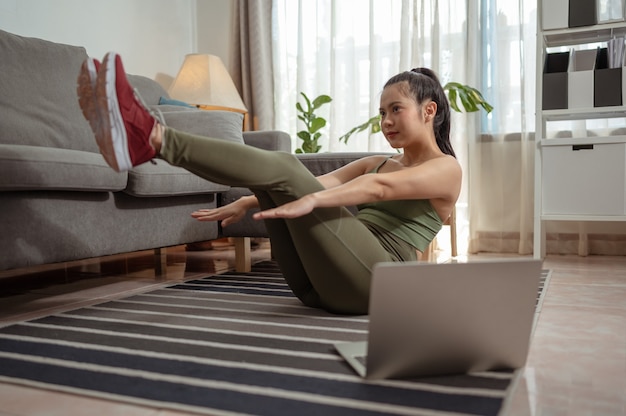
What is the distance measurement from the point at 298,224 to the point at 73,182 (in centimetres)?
70

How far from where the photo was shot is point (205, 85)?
322 centimetres

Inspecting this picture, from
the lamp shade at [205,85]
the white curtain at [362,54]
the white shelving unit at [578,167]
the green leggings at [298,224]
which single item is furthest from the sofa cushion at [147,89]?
the white shelving unit at [578,167]

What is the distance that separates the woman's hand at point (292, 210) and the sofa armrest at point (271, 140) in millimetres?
1294

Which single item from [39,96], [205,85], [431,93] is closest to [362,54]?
[205,85]

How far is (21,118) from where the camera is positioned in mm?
1993

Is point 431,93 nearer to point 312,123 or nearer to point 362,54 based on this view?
point 312,123

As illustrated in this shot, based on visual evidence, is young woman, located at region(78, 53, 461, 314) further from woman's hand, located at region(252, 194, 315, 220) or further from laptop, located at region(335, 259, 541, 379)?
laptop, located at region(335, 259, 541, 379)

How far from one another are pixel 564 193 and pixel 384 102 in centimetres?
155

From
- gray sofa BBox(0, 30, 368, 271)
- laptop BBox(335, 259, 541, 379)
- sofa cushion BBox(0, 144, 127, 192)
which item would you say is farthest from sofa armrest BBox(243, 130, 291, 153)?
laptop BBox(335, 259, 541, 379)

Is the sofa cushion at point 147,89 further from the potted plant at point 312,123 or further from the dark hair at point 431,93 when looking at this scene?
the dark hair at point 431,93

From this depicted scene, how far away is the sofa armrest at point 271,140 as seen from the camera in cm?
244

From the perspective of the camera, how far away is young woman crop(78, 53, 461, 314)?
Result: 109 cm

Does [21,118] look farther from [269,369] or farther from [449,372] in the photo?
[449,372]

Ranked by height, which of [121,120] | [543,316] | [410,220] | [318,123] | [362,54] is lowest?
[543,316]
